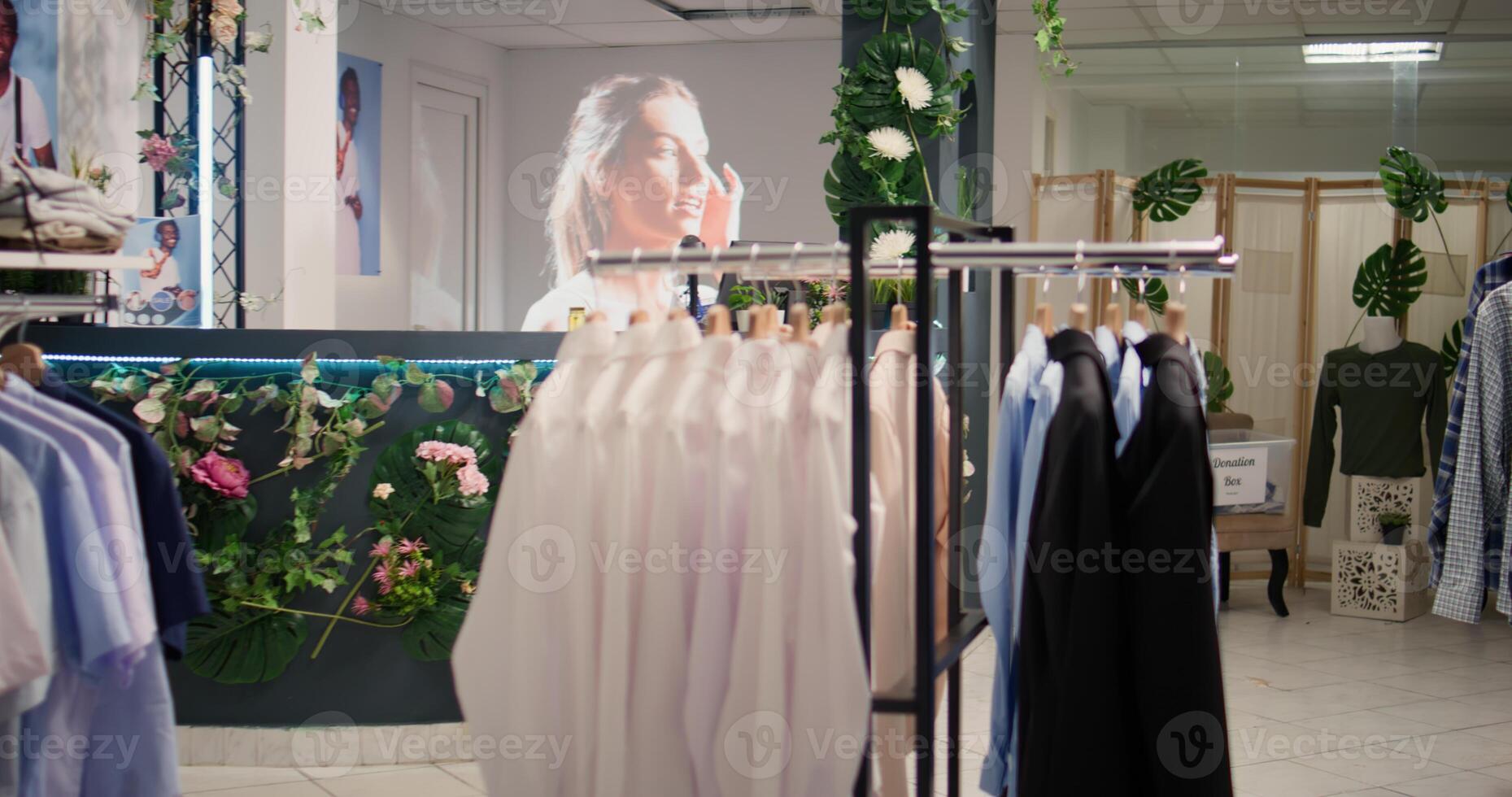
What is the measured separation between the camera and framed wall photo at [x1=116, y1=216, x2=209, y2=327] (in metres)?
4.14

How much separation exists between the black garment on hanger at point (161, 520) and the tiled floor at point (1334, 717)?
1197mm

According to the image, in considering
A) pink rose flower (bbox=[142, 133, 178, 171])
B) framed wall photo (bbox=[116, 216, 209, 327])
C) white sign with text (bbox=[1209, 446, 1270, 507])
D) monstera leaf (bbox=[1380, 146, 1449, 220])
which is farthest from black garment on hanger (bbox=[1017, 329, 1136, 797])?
monstera leaf (bbox=[1380, 146, 1449, 220])

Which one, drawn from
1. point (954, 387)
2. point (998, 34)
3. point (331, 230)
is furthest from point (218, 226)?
point (998, 34)

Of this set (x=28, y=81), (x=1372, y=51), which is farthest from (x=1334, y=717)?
(x=28, y=81)

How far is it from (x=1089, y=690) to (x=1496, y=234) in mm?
5625

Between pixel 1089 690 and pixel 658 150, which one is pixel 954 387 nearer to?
pixel 1089 690

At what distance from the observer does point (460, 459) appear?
3.67m

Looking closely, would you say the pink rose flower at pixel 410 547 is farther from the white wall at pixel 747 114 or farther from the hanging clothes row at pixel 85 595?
the white wall at pixel 747 114

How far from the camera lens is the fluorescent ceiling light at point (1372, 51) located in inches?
256

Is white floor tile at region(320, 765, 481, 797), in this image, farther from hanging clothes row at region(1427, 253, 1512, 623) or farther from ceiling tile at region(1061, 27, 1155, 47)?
ceiling tile at region(1061, 27, 1155, 47)

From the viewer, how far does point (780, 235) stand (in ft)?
26.6

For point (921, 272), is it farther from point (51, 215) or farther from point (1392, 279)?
point (1392, 279)

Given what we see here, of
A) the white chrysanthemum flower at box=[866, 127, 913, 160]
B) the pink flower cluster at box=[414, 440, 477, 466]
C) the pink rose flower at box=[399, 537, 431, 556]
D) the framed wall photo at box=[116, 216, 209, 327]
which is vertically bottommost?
the pink rose flower at box=[399, 537, 431, 556]

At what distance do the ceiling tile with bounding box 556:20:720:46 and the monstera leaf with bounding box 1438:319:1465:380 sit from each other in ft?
14.8
